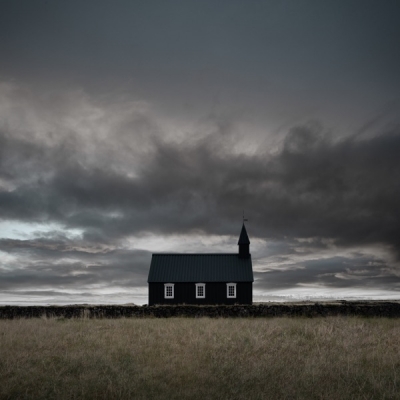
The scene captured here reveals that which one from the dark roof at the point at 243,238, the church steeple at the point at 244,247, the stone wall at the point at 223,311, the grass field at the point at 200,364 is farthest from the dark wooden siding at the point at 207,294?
the grass field at the point at 200,364

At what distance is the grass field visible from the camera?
31.6ft

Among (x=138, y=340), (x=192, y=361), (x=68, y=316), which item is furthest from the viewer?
(x=68, y=316)

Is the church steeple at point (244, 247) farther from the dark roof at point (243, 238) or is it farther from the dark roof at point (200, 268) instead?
the dark roof at point (200, 268)

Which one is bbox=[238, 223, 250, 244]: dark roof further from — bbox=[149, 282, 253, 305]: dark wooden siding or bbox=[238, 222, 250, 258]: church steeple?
bbox=[149, 282, 253, 305]: dark wooden siding

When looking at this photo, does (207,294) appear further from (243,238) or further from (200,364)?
(200,364)

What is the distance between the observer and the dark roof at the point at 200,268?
146 ft

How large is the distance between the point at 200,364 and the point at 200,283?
1294 inches

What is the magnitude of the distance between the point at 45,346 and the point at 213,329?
7860 millimetres

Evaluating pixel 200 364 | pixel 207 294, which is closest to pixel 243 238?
pixel 207 294

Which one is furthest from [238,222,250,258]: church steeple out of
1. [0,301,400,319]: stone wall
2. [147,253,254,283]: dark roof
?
[0,301,400,319]: stone wall

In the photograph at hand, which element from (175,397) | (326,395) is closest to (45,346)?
(175,397)

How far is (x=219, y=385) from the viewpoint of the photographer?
1005 cm

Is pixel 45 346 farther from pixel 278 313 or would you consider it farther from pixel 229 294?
pixel 229 294

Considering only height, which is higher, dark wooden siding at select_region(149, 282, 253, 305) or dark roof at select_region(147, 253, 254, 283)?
dark roof at select_region(147, 253, 254, 283)
